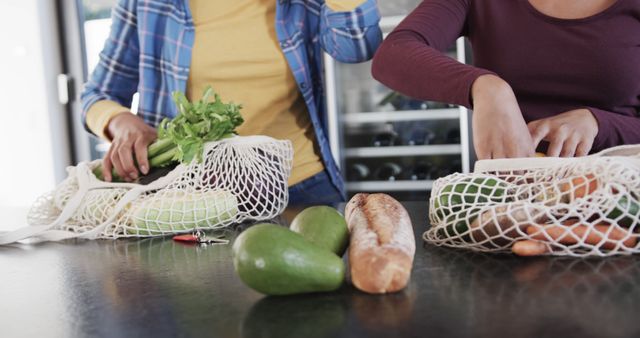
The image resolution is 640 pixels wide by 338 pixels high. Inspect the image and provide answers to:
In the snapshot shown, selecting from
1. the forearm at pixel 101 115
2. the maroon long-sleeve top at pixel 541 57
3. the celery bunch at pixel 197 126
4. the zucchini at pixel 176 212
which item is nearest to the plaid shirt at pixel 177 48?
the forearm at pixel 101 115

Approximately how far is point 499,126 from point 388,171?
251 centimetres

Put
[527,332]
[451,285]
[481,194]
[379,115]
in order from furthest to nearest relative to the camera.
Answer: [379,115]
[481,194]
[451,285]
[527,332]

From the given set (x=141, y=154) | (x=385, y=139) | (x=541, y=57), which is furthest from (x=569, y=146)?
(x=385, y=139)

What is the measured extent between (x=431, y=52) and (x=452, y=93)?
0.49 ft

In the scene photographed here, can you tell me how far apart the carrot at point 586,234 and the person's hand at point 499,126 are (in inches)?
7.4

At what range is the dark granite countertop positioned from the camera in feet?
1.80

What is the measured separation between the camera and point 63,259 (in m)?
0.98

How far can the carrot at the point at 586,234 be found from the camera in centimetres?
73

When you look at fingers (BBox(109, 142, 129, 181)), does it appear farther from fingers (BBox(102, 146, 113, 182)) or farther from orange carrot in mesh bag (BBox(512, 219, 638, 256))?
orange carrot in mesh bag (BBox(512, 219, 638, 256))

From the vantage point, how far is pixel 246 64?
5.25ft

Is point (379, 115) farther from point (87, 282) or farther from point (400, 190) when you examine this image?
point (87, 282)

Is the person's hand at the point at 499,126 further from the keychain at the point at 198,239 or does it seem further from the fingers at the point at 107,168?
the fingers at the point at 107,168

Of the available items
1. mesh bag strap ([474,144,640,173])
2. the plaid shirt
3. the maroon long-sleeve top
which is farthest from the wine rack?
mesh bag strap ([474,144,640,173])

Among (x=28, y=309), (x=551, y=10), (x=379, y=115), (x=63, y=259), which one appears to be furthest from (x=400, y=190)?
(x=28, y=309)
